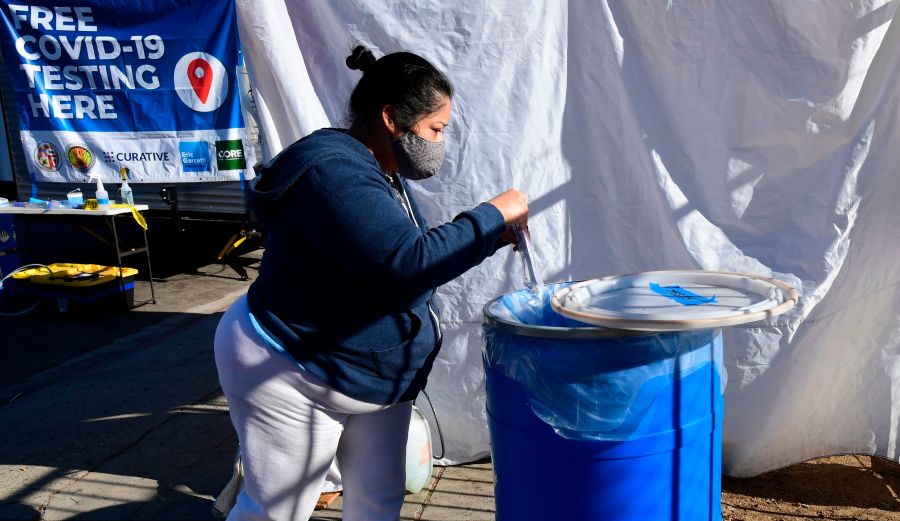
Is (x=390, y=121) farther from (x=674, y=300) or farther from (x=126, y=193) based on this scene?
(x=126, y=193)

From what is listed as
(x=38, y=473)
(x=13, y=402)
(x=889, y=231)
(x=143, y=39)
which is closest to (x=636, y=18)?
(x=889, y=231)

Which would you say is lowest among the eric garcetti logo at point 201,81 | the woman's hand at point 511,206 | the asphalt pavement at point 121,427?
the asphalt pavement at point 121,427

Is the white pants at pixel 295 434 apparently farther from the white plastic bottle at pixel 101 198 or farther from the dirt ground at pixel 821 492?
the white plastic bottle at pixel 101 198

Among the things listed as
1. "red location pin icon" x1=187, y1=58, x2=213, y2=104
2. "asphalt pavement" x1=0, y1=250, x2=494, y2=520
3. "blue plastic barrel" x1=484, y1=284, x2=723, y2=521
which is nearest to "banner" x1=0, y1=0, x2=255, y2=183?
"red location pin icon" x1=187, y1=58, x2=213, y2=104

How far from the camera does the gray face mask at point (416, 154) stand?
184 cm

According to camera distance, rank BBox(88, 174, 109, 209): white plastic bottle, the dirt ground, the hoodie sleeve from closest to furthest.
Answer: the hoodie sleeve → the dirt ground → BBox(88, 174, 109, 209): white plastic bottle

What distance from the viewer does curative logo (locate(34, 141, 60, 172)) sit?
750cm

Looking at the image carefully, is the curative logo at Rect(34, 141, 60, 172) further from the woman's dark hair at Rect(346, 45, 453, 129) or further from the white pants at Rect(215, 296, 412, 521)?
the woman's dark hair at Rect(346, 45, 453, 129)

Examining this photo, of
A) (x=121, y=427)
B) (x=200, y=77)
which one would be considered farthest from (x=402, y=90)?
(x=200, y=77)

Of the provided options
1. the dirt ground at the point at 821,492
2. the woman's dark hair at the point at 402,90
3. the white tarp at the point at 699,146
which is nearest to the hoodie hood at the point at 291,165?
the woman's dark hair at the point at 402,90

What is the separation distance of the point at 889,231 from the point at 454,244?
7.02 ft

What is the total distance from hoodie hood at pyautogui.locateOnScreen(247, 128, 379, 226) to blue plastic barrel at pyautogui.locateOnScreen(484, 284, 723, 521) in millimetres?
614

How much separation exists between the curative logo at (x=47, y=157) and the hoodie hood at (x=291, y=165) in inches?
267

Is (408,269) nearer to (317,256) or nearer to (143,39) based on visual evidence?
(317,256)
